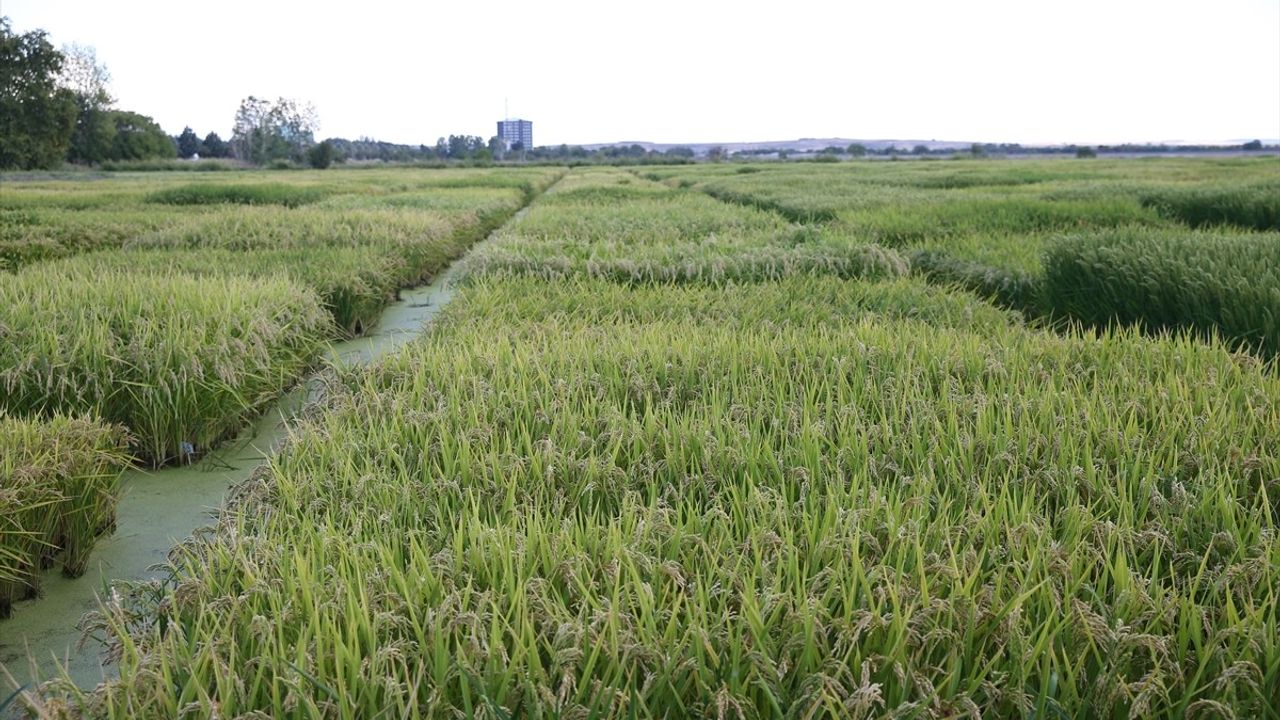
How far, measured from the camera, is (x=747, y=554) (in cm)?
170

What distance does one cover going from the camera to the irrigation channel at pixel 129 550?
203cm

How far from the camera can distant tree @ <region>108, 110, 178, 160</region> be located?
53.6 m

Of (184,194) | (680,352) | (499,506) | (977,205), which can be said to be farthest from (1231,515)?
(184,194)

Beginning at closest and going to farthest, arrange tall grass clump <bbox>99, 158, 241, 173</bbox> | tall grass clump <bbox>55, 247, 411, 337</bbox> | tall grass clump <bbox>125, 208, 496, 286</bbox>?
tall grass clump <bbox>55, 247, 411, 337</bbox> → tall grass clump <bbox>125, 208, 496, 286</bbox> → tall grass clump <bbox>99, 158, 241, 173</bbox>

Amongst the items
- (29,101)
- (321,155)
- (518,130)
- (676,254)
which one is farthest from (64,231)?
(518,130)

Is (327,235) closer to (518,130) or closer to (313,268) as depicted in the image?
(313,268)

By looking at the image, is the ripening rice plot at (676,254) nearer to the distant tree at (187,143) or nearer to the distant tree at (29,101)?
the distant tree at (29,101)

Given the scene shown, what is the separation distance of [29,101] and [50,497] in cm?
4497

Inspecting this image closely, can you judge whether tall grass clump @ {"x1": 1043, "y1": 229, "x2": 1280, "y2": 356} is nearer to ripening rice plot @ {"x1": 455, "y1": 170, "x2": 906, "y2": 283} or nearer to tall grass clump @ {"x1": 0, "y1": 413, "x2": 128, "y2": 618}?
ripening rice plot @ {"x1": 455, "y1": 170, "x2": 906, "y2": 283}

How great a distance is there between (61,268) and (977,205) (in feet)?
30.6

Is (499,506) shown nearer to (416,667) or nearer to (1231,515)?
(416,667)

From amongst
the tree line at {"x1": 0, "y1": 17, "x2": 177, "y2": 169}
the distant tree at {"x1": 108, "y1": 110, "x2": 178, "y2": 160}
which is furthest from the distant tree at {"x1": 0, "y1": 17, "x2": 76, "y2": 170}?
the distant tree at {"x1": 108, "y1": 110, "x2": 178, "y2": 160}

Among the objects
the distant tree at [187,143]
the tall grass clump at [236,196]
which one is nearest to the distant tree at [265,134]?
the distant tree at [187,143]

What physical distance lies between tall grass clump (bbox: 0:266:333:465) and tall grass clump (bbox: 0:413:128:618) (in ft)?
1.68
